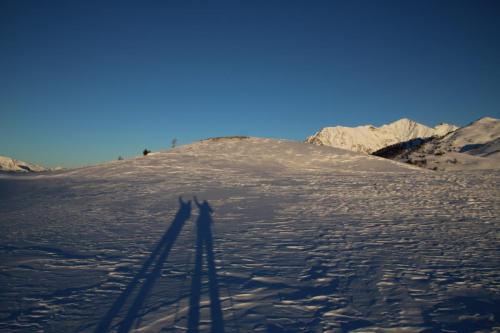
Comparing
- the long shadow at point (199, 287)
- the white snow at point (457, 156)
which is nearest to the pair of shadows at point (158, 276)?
the long shadow at point (199, 287)

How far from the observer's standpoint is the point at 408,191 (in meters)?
13.8

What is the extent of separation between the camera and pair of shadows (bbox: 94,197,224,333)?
4066mm

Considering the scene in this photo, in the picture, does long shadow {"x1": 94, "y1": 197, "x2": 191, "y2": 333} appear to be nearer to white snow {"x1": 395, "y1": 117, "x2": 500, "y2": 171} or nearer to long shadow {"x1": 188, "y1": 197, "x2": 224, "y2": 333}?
long shadow {"x1": 188, "y1": 197, "x2": 224, "y2": 333}

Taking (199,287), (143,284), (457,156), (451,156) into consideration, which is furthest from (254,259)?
(451,156)

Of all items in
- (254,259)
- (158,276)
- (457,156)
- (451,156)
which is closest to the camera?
(158,276)

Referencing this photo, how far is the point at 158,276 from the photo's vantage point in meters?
5.54

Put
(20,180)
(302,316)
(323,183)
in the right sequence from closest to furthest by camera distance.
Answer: (302,316) → (323,183) → (20,180)

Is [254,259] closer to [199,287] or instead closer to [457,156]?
[199,287]

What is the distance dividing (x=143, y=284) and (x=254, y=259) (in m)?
2.10

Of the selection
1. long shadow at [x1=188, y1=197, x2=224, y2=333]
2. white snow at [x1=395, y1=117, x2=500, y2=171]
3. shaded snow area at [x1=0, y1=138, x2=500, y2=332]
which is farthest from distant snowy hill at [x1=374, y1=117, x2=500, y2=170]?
long shadow at [x1=188, y1=197, x2=224, y2=333]

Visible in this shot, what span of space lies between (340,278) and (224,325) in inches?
89.6

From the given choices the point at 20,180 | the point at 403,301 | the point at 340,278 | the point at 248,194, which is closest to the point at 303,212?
the point at 248,194

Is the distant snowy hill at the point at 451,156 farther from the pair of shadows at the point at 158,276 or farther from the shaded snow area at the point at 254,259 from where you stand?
the pair of shadows at the point at 158,276

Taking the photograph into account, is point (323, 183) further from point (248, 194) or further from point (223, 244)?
point (223, 244)
